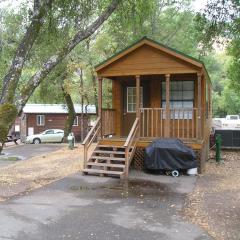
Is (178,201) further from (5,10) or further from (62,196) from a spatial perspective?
(5,10)

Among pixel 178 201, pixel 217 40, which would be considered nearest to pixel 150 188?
pixel 178 201

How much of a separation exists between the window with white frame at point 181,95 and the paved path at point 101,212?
157 inches

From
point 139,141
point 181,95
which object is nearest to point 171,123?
point 181,95

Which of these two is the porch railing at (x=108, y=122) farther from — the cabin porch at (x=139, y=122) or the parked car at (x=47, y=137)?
the parked car at (x=47, y=137)

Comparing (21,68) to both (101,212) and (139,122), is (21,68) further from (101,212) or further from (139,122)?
(139,122)

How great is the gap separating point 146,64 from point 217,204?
644 cm

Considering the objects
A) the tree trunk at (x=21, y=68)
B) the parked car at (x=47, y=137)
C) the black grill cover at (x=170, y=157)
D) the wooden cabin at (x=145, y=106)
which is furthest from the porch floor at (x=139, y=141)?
the parked car at (x=47, y=137)

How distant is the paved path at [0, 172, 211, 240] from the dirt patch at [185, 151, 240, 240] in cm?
25

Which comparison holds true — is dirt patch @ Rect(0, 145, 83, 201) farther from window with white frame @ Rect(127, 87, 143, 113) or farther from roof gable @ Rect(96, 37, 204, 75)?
roof gable @ Rect(96, 37, 204, 75)

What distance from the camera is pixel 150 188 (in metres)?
10.4

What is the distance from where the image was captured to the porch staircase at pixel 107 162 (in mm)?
12171

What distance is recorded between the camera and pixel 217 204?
859 centimetres

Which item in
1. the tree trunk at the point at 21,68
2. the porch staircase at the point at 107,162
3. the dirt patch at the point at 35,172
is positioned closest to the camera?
the tree trunk at the point at 21,68

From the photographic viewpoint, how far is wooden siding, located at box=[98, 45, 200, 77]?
1333cm
